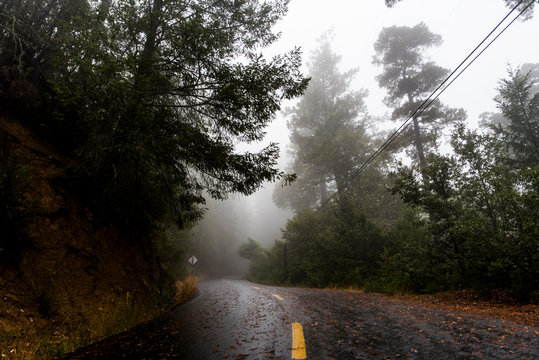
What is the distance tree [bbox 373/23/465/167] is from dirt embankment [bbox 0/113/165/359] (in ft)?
54.4

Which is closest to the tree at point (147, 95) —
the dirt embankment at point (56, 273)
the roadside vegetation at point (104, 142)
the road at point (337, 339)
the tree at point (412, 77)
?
the roadside vegetation at point (104, 142)

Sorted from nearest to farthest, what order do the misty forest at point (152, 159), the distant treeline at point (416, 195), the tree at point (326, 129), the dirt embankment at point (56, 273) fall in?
the dirt embankment at point (56, 273) → the misty forest at point (152, 159) → the distant treeline at point (416, 195) → the tree at point (326, 129)

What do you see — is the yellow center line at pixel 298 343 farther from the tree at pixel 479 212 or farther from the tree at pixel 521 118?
the tree at pixel 521 118

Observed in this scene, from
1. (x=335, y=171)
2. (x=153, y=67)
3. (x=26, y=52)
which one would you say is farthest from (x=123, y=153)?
(x=335, y=171)

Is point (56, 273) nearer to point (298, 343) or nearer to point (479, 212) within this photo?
point (298, 343)

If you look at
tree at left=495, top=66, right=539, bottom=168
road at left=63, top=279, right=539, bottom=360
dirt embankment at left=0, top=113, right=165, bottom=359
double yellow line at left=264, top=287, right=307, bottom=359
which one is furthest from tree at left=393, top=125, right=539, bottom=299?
dirt embankment at left=0, top=113, right=165, bottom=359

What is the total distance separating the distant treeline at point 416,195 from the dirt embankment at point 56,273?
30.6 feet

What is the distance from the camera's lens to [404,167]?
9953 mm

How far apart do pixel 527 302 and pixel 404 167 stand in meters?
5.16

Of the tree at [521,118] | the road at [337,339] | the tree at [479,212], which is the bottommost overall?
the road at [337,339]

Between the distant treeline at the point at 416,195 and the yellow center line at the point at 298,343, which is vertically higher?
the distant treeline at the point at 416,195

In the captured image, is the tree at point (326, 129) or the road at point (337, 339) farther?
the tree at point (326, 129)

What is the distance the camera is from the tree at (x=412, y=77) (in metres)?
16.3

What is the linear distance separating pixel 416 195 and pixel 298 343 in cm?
806
